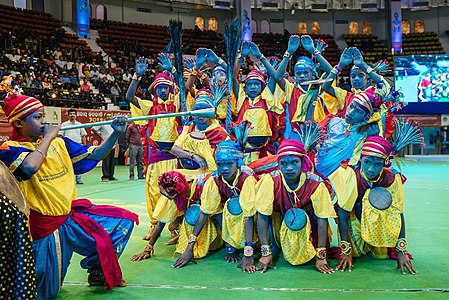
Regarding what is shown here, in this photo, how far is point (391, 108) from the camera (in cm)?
437

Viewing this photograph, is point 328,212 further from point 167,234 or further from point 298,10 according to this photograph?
point 298,10

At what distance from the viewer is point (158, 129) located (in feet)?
16.0

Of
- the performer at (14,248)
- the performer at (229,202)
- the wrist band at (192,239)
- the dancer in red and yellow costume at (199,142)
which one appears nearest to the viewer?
the performer at (14,248)

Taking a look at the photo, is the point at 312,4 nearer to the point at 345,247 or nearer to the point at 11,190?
the point at 345,247

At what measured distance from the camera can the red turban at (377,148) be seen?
3.62 m

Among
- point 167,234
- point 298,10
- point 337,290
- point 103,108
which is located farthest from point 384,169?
point 298,10

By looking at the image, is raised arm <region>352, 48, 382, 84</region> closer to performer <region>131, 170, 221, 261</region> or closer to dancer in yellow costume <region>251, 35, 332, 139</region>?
Result: dancer in yellow costume <region>251, 35, 332, 139</region>

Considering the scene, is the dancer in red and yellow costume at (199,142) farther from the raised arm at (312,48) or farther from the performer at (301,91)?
the raised arm at (312,48)

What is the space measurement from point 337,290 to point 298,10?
3035 centimetres

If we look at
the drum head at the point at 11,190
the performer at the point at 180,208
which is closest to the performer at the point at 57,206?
the drum head at the point at 11,190

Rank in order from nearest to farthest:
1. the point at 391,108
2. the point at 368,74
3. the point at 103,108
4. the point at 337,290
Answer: the point at 337,290
the point at 391,108
the point at 368,74
the point at 103,108

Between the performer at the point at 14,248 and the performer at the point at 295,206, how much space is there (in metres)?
1.84

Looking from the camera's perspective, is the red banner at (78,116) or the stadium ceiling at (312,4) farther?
the stadium ceiling at (312,4)

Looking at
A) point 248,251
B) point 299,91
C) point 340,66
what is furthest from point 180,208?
point 340,66
